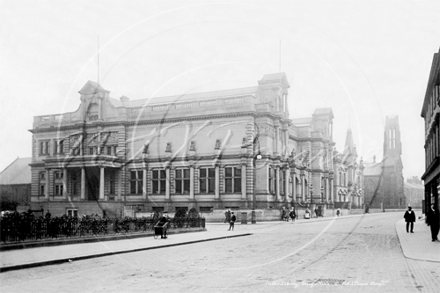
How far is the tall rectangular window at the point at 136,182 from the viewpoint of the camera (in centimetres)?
6250

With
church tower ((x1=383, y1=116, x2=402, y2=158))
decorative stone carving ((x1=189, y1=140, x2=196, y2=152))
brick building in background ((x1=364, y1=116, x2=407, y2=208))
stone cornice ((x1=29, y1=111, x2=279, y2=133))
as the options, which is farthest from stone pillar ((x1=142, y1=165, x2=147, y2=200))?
church tower ((x1=383, y1=116, x2=402, y2=158))

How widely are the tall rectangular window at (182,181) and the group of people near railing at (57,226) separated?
28284 millimetres

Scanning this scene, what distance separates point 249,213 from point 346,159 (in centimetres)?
4937

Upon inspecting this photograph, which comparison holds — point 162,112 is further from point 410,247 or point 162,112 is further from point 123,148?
point 410,247

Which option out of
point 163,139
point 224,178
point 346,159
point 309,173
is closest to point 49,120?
point 163,139

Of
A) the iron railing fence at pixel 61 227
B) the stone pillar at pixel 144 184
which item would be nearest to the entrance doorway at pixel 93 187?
the stone pillar at pixel 144 184

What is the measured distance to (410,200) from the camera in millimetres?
175500

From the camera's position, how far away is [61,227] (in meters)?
23.3

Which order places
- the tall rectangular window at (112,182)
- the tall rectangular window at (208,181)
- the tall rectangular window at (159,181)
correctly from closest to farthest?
the tall rectangular window at (208,181)
the tall rectangular window at (159,181)
the tall rectangular window at (112,182)

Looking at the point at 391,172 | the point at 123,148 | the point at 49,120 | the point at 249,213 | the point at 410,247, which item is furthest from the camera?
the point at 391,172

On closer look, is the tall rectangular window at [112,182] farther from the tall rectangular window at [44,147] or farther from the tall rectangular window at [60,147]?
the tall rectangular window at [44,147]

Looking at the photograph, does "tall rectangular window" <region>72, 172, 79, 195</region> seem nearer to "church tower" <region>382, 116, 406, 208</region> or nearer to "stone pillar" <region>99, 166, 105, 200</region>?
"stone pillar" <region>99, 166, 105, 200</region>

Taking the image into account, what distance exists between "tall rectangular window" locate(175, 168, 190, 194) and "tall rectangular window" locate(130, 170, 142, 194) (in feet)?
17.2

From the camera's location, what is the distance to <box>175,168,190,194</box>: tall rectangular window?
196 feet
